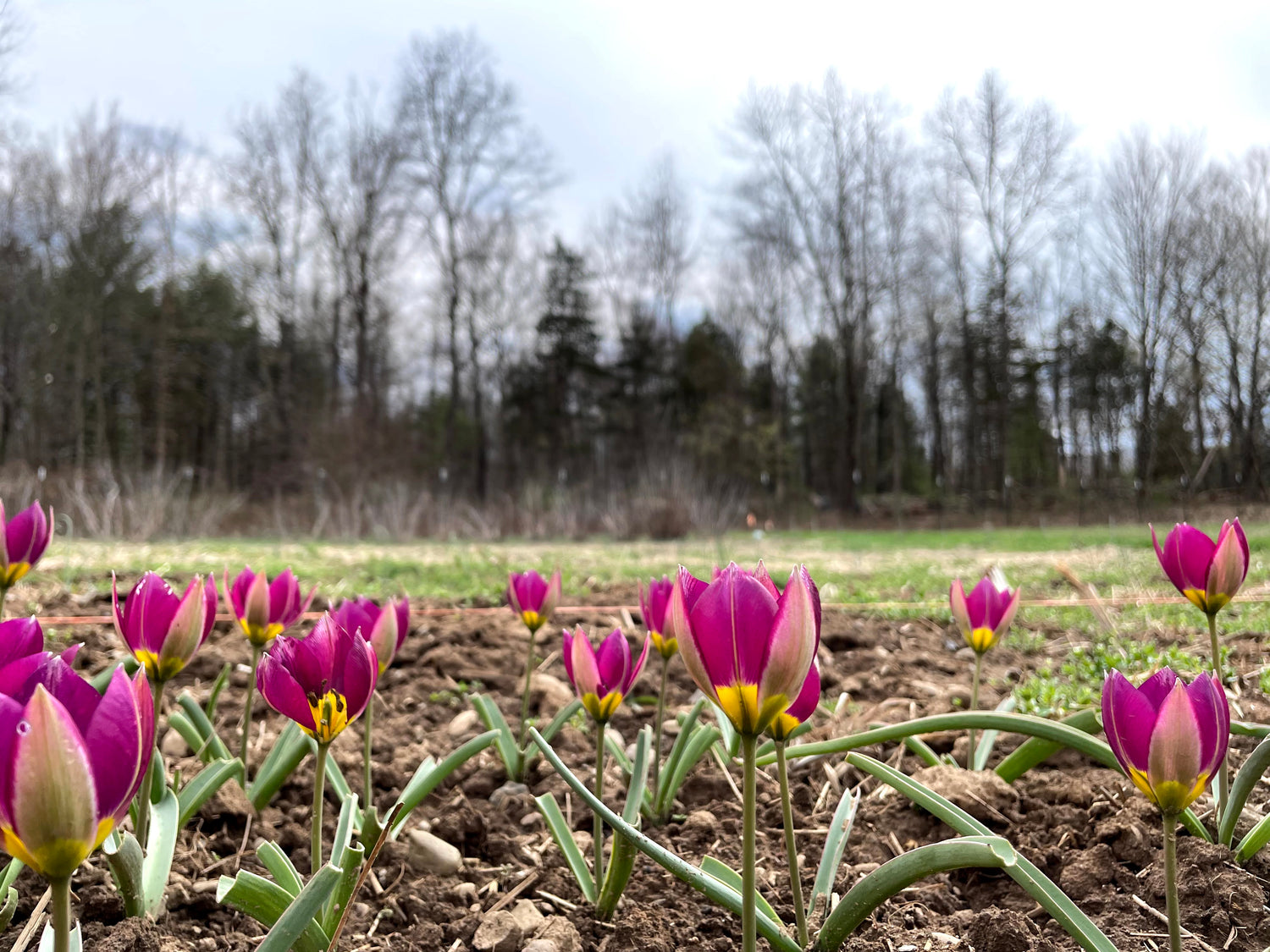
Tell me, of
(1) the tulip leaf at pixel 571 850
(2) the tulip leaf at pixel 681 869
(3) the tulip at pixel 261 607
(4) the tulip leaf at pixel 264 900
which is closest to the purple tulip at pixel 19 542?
(3) the tulip at pixel 261 607

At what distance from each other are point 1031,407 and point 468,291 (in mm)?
21384

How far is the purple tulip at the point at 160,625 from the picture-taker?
44.5 inches

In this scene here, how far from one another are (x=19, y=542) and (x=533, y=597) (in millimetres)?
976

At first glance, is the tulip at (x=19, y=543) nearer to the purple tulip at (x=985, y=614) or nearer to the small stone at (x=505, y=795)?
the small stone at (x=505, y=795)

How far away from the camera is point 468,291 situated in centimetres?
2373

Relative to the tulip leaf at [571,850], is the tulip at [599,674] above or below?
above

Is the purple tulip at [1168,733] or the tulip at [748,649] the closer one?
the tulip at [748,649]

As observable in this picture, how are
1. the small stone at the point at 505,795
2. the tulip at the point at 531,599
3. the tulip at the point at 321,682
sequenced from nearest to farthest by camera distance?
1. the tulip at the point at 321,682
2. the small stone at the point at 505,795
3. the tulip at the point at 531,599

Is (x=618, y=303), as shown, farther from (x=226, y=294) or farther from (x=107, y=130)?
(x=107, y=130)

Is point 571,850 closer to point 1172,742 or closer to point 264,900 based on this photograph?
point 264,900

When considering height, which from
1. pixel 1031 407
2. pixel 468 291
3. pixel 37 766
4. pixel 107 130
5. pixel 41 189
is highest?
pixel 107 130

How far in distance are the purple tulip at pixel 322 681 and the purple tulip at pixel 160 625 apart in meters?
0.22

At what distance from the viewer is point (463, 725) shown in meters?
2.09

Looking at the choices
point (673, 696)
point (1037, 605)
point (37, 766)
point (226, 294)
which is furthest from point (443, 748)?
point (226, 294)
